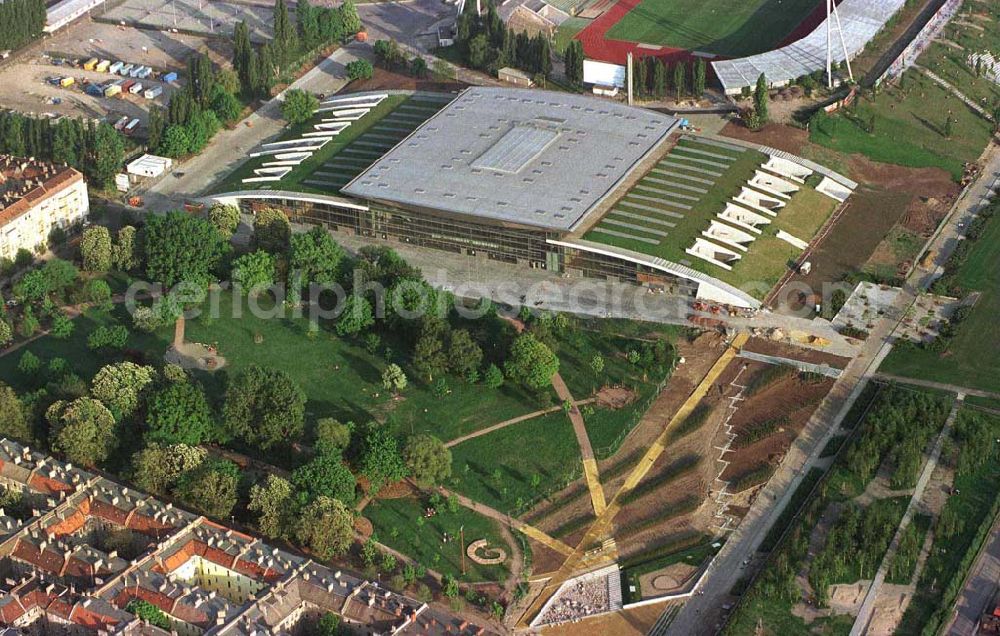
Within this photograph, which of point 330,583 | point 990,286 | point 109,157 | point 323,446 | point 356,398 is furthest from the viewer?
point 109,157

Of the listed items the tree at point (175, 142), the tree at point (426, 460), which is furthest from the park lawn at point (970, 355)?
the tree at point (175, 142)

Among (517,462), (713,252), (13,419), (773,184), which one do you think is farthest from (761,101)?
(13,419)

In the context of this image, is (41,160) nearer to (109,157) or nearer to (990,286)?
(109,157)

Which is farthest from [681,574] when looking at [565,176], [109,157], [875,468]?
[109,157]

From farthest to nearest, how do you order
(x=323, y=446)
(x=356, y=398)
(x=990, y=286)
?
1. (x=990, y=286)
2. (x=356, y=398)
3. (x=323, y=446)

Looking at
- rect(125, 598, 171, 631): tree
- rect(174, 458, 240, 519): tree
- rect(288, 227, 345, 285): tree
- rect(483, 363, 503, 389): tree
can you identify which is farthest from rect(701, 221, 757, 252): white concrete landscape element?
rect(125, 598, 171, 631): tree

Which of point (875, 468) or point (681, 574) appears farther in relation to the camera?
point (875, 468)

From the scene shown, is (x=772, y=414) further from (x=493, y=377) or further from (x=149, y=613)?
(x=149, y=613)
